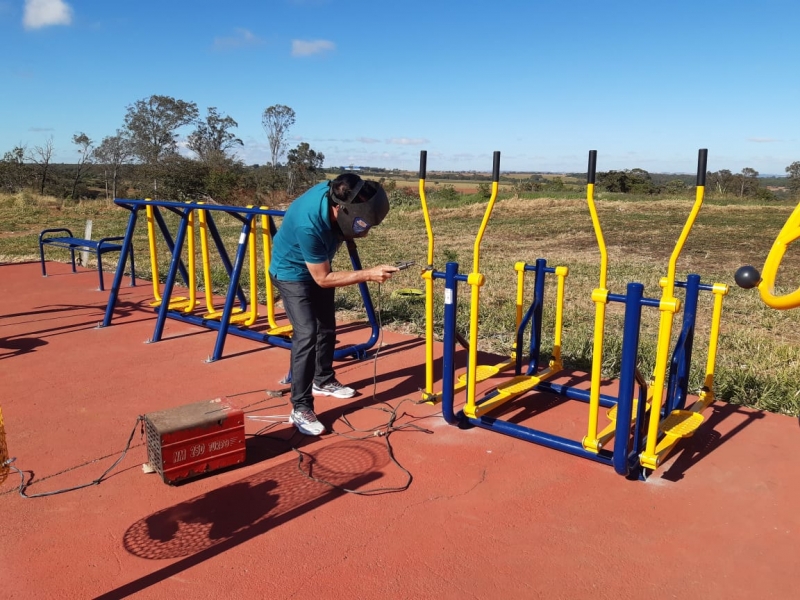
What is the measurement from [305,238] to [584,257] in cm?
1101

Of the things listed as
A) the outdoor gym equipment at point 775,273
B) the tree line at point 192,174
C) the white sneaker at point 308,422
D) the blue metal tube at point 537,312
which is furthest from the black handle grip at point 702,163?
the tree line at point 192,174

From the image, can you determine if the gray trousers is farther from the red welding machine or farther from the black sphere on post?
the black sphere on post

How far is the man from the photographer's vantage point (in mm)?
3869

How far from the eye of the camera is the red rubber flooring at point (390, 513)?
2.67m

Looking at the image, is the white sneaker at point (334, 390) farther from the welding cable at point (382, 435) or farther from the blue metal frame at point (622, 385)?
the blue metal frame at point (622, 385)

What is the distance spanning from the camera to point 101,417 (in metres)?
4.40

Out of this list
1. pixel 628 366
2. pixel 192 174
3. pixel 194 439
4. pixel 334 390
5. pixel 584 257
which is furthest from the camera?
pixel 192 174

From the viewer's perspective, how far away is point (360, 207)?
12.6 ft

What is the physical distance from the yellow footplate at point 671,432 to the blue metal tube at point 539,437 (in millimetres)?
260

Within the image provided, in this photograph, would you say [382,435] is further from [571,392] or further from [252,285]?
[252,285]

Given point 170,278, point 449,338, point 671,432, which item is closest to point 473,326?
point 449,338

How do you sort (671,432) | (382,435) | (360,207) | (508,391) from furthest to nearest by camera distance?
1. (508,391)
2. (382,435)
3. (360,207)
4. (671,432)

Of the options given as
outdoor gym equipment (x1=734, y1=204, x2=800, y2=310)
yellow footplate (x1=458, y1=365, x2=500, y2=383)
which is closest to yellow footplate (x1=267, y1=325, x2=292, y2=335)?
yellow footplate (x1=458, y1=365, x2=500, y2=383)

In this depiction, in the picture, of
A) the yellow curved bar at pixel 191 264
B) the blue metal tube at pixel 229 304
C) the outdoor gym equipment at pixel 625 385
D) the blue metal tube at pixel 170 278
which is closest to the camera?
the outdoor gym equipment at pixel 625 385
